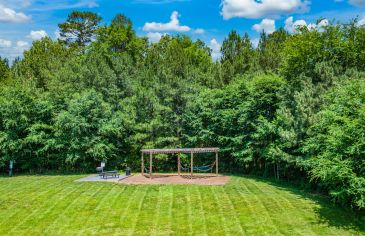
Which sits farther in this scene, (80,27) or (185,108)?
(80,27)

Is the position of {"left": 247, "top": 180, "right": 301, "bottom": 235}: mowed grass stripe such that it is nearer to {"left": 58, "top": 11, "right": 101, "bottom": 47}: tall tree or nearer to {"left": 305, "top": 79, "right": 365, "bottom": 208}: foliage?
{"left": 305, "top": 79, "right": 365, "bottom": 208}: foliage

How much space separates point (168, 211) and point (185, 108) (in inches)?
453

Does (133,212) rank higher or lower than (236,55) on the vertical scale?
lower

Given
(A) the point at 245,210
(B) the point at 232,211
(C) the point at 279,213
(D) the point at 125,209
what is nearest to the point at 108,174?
(D) the point at 125,209

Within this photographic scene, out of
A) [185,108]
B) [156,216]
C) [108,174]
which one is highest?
[185,108]

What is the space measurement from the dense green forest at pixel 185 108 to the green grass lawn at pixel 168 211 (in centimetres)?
288

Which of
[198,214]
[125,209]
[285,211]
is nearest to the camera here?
[198,214]

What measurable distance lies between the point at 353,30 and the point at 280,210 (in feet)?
41.3

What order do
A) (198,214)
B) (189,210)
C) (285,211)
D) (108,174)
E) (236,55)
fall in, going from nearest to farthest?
1. (198,214)
2. (285,211)
3. (189,210)
4. (108,174)
5. (236,55)

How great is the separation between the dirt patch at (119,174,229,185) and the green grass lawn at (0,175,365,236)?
1.07m

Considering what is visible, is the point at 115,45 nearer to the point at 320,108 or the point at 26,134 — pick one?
the point at 26,134

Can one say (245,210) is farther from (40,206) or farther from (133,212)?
(40,206)

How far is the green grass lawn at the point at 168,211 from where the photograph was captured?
40.9 ft

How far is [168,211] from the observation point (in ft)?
47.6
